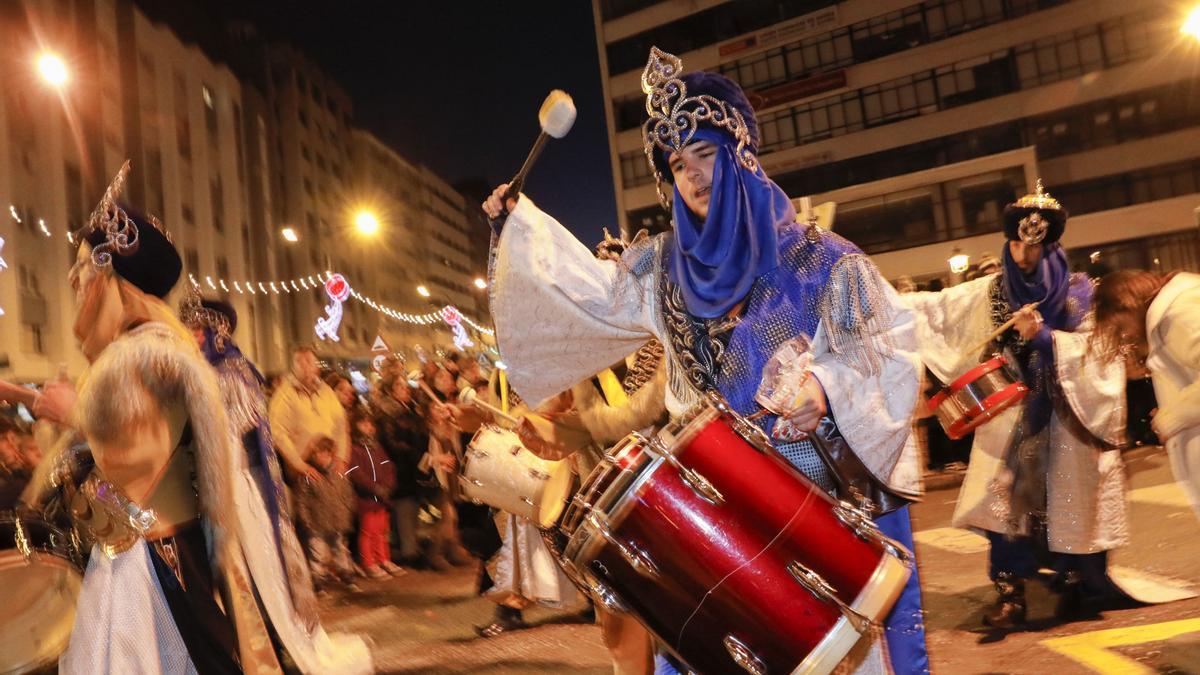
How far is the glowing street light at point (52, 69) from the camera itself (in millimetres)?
24070

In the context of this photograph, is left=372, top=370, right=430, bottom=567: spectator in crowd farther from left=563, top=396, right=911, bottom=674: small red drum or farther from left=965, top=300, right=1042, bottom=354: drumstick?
left=563, top=396, right=911, bottom=674: small red drum

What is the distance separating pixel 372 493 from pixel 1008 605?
568 centimetres

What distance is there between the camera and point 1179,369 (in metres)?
3.96

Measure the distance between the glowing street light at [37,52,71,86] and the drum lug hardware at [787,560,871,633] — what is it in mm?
27183

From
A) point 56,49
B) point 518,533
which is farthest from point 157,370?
point 56,49

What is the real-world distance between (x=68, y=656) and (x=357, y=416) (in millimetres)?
6509

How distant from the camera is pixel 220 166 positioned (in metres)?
41.2

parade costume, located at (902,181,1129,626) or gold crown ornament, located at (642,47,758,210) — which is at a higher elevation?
gold crown ornament, located at (642,47,758,210)

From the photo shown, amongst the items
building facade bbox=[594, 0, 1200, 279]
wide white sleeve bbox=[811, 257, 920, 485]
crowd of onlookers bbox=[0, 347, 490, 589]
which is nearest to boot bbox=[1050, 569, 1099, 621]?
wide white sleeve bbox=[811, 257, 920, 485]

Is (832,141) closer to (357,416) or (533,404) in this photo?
(357,416)

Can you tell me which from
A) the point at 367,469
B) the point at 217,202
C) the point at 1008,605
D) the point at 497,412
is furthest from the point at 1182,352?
the point at 217,202

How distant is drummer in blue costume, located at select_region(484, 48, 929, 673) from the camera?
2.32 m

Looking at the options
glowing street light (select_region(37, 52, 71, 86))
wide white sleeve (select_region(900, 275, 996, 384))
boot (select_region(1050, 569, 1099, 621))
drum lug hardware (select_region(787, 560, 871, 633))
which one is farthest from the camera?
glowing street light (select_region(37, 52, 71, 86))

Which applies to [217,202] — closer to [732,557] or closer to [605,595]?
[605,595]
